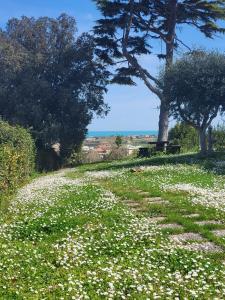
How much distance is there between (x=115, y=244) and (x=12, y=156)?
36.6ft

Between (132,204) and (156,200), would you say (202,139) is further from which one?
(132,204)

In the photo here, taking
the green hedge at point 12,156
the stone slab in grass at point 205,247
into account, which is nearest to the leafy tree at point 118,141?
the green hedge at point 12,156

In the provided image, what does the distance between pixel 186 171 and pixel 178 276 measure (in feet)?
56.0

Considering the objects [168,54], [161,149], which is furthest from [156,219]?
[168,54]

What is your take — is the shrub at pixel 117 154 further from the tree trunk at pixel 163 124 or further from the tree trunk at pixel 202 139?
the tree trunk at pixel 202 139

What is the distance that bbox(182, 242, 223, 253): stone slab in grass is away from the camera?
387 inches

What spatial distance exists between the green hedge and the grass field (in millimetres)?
1462

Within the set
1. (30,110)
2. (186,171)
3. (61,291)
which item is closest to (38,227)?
(61,291)

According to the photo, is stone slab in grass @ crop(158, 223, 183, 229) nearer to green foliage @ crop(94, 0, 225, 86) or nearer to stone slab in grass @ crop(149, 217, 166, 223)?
stone slab in grass @ crop(149, 217, 166, 223)

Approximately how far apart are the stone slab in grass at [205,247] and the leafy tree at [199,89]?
2333cm

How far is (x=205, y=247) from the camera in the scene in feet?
32.8

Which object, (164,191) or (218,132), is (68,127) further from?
(164,191)

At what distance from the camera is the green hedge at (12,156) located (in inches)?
744

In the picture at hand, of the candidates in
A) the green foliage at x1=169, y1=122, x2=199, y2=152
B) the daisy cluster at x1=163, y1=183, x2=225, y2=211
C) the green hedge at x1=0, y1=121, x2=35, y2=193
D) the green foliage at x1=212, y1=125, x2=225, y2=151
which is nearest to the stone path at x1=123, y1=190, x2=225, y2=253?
the daisy cluster at x1=163, y1=183, x2=225, y2=211
